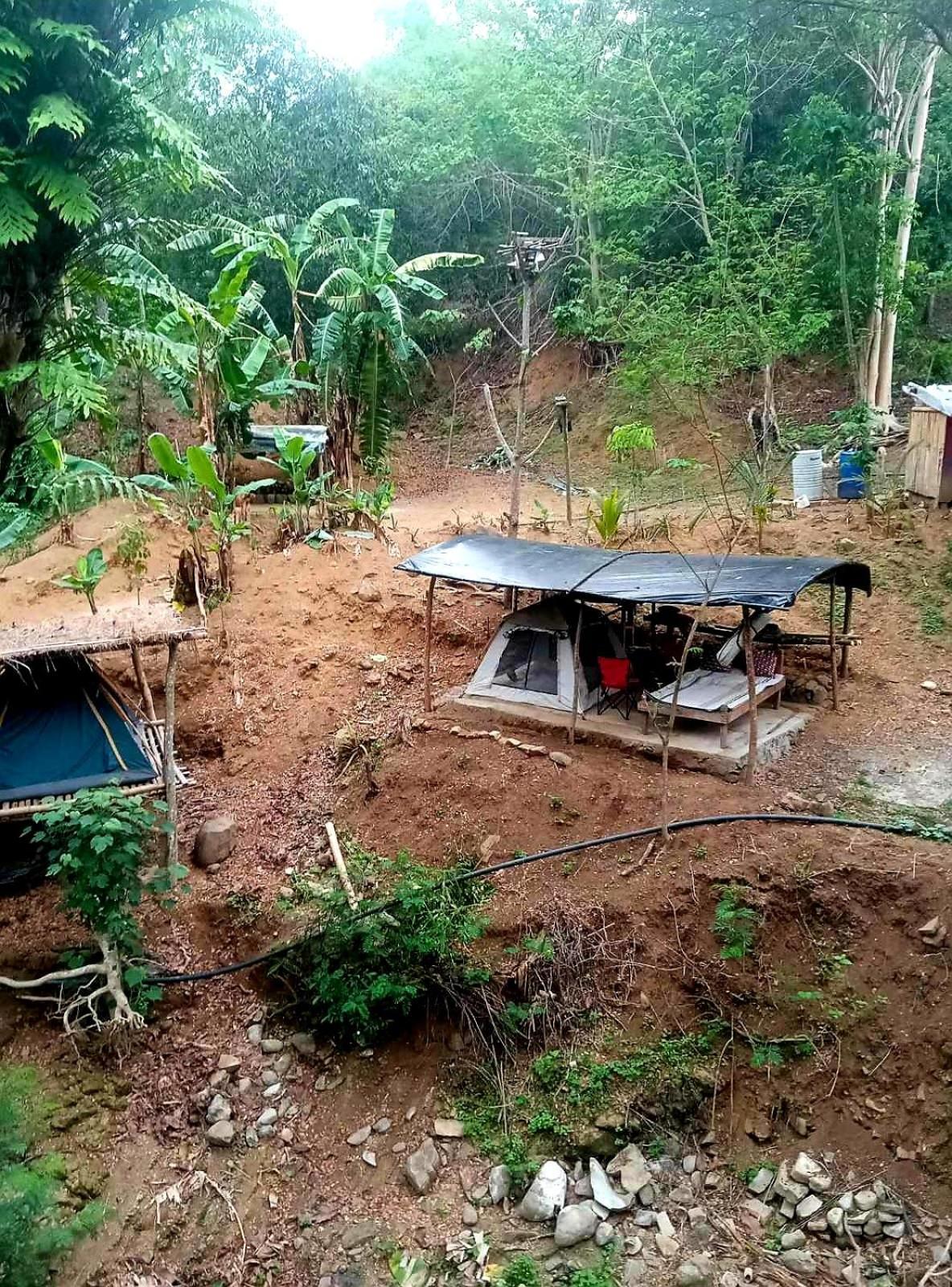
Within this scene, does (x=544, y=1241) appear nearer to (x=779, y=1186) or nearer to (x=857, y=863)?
(x=779, y=1186)

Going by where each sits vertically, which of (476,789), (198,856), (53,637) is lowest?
(198,856)

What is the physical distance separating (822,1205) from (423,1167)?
2.24 metres

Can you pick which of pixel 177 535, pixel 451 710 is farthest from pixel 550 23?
pixel 451 710

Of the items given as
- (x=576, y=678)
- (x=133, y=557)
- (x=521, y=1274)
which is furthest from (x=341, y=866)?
(x=133, y=557)

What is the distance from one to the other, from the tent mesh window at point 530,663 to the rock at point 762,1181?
4.30 meters

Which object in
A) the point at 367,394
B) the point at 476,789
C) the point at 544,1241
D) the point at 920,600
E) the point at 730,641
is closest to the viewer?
the point at 544,1241

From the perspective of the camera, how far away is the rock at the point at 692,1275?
481 centimetres

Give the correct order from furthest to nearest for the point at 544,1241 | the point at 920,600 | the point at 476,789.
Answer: the point at 920,600 → the point at 476,789 → the point at 544,1241

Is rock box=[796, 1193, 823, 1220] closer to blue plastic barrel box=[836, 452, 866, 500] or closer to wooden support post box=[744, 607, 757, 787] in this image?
wooden support post box=[744, 607, 757, 787]

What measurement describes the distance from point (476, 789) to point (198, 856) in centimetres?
236

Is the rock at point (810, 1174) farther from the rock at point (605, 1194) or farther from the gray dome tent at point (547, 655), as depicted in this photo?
the gray dome tent at point (547, 655)

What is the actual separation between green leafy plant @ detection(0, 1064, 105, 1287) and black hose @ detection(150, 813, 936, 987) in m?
1.11

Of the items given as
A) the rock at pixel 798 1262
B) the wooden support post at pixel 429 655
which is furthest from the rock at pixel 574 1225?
the wooden support post at pixel 429 655

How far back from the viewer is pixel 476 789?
24.7ft
